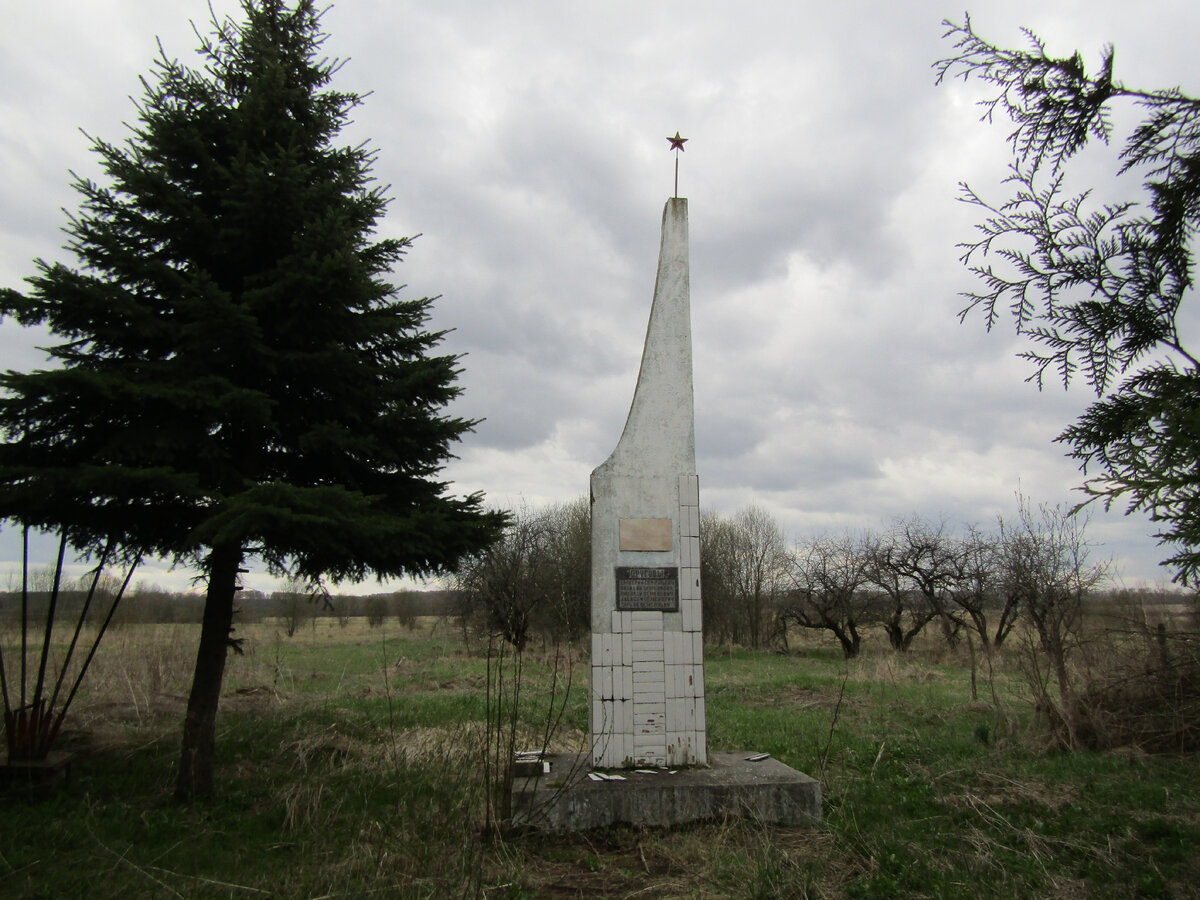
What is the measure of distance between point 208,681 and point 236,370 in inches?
112

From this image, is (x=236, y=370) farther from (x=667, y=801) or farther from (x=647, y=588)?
(x=667, y=801)

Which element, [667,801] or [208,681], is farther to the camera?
[208,681]

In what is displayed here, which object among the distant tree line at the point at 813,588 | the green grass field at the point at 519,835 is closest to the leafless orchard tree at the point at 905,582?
the distant tree line at the point at 813,588

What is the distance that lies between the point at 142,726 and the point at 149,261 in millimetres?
5878

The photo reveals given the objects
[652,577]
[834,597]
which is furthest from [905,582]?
[652,577]

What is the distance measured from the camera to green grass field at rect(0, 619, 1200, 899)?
15.0ft

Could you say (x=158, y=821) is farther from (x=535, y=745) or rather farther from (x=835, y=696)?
(x=835, y=696)

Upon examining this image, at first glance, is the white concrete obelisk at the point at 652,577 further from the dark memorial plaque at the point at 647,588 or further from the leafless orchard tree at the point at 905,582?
the leafless orchard tree at the point at 905,582

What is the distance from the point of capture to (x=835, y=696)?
1420 centimetres

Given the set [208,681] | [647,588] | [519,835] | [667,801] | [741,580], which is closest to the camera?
[519,835]

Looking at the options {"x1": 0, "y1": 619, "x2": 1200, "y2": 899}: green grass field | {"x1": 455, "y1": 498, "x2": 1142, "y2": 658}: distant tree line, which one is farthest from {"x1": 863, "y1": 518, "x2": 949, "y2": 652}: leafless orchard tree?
{"x1": 0, "y1": 619, "x2": 1200, "y2": 899}: green grass field

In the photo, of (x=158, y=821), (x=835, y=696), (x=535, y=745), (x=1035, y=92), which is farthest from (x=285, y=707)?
(x=1035, y=92)

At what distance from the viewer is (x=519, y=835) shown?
5.80 meters

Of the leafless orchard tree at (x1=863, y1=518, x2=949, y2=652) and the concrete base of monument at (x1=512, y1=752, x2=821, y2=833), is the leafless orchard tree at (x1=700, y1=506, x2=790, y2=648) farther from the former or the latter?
the concrete base of monument at (x1=512, y1=752, x2=821, y2=833)
